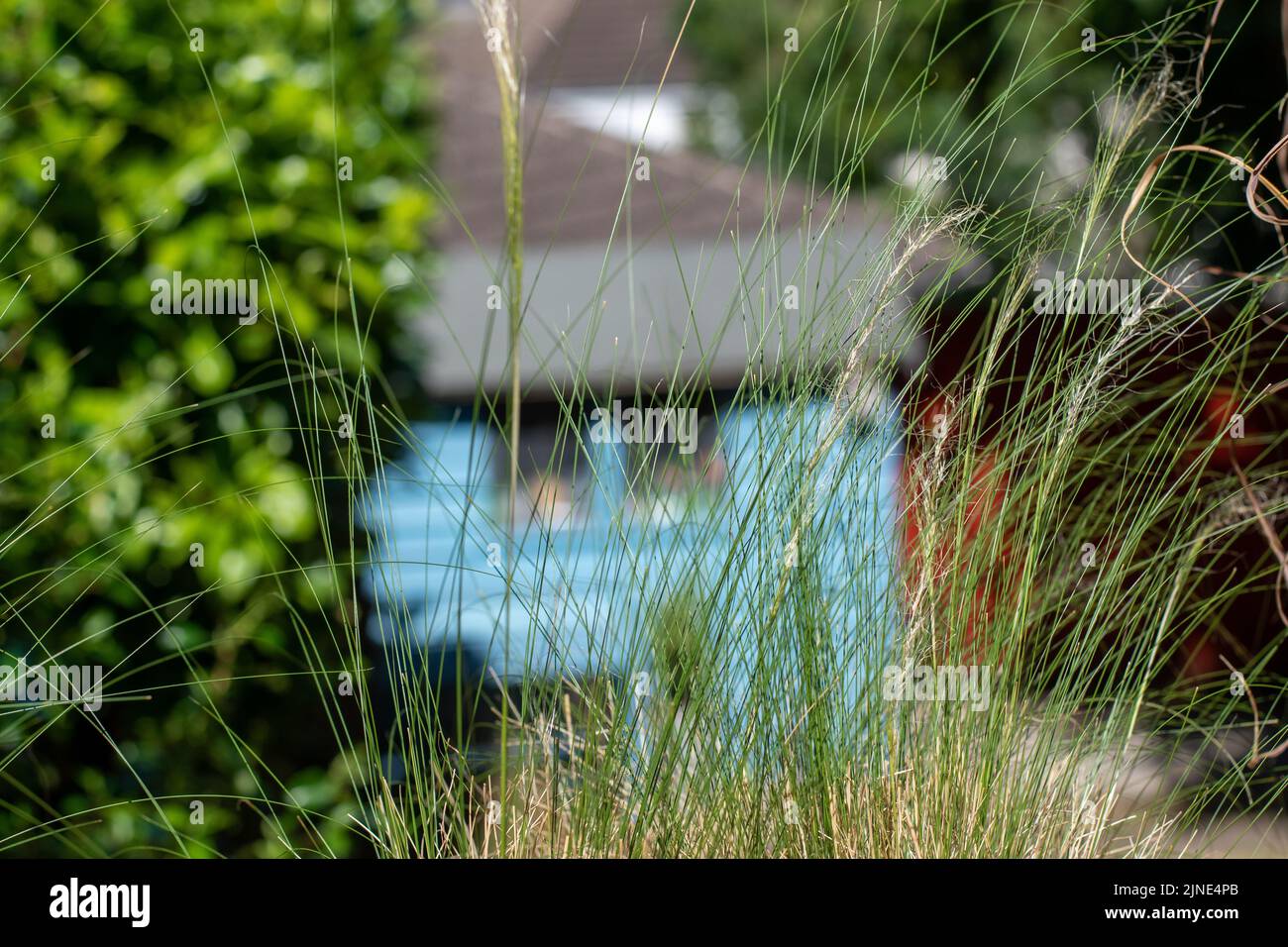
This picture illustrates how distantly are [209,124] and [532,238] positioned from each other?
21.3ft

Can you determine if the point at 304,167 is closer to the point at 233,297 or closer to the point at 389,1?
the point at 233,297

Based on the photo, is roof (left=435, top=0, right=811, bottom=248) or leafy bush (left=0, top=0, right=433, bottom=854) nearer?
leafy bush (left=0, top=0, right=433, bottom=854)

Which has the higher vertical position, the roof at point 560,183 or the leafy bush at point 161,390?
the roof at point 560,183

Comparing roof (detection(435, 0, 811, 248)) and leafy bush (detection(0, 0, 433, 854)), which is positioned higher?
roof (detection(435, 0, 811, 248))

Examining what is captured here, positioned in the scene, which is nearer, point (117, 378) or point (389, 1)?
point (117, 378)

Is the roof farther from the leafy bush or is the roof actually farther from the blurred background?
the leafy bush

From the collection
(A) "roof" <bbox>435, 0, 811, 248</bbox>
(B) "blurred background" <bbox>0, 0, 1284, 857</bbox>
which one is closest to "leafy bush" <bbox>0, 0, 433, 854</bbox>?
(B) "blurred background" <bbox>0, 0, 1284, 857</bbox>

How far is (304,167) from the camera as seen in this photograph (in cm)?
311

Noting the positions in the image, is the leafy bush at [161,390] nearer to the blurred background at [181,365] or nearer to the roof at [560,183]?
the blurred background at [181,365]

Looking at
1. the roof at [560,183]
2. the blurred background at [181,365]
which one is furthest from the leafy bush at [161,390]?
the roof at [560,183]

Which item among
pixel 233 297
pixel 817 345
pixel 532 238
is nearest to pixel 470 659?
pixel 233 297

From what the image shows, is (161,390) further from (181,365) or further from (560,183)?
(560,183)

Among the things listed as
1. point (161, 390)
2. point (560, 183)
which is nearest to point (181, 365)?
point (161, 390)

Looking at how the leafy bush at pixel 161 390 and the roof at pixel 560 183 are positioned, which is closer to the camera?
the leafy bush at pixel 161 390
